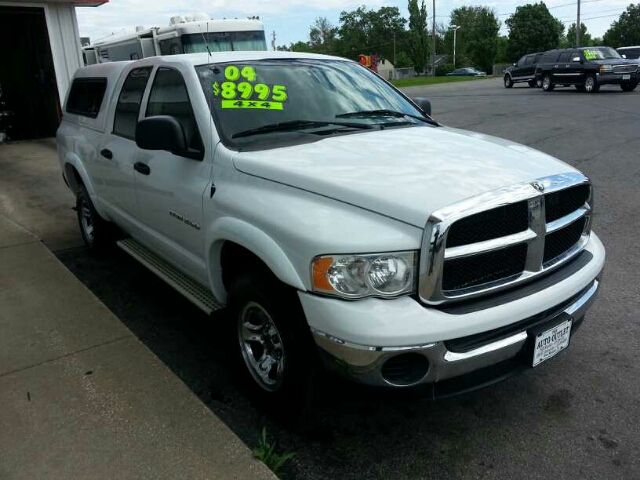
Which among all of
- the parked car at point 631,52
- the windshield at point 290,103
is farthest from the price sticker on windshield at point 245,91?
the parked car at point 631,52

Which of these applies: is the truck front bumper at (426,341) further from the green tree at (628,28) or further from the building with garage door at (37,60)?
the green tree at (628,28)

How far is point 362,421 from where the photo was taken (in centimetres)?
305

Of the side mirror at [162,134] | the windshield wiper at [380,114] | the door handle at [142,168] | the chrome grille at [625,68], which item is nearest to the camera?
the side mirror at [162,134]

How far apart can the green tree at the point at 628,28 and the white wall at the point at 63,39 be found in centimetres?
8021

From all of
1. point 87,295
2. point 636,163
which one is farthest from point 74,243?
point 636,163

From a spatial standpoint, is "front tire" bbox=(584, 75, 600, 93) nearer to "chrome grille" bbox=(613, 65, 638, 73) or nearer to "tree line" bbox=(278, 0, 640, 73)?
"chrome grille" bbox=(613, 65, 638, 73)

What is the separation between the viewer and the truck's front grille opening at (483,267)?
243 centimetres

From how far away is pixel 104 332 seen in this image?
3730mm

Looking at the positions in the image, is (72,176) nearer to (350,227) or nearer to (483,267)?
(350,227)

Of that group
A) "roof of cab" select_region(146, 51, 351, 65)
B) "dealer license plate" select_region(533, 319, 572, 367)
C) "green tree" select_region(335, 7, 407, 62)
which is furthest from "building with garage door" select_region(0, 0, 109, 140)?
"green tree" select_region(335, 7, 407, 62)

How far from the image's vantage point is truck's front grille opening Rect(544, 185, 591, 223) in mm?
2715

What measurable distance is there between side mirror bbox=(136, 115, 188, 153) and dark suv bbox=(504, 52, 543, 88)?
27.4 meters

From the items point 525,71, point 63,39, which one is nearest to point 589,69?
point 525,71

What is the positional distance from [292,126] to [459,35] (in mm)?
119811
